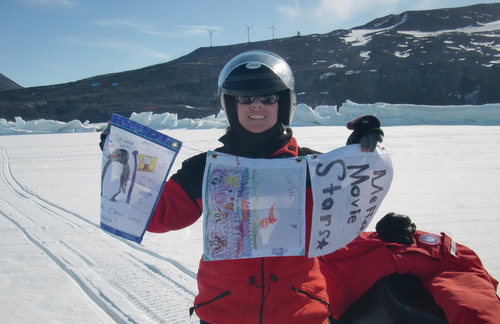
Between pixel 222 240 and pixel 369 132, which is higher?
pixel 369 132

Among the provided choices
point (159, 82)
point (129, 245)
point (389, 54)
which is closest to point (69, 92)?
point (159, 82)

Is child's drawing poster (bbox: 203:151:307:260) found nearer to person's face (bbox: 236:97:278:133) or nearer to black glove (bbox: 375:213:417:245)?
person's face (bbox: 236:97:278:133)

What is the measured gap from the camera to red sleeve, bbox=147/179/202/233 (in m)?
1.64

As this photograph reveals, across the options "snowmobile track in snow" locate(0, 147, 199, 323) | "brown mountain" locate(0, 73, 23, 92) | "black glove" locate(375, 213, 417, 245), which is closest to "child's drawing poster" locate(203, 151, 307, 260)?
"black glove" locate(375, 213, 417, 245)

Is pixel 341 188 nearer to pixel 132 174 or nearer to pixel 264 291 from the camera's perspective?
pixel 264 291

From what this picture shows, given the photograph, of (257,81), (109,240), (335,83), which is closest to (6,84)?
(335,83)

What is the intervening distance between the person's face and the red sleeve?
0.38 metres

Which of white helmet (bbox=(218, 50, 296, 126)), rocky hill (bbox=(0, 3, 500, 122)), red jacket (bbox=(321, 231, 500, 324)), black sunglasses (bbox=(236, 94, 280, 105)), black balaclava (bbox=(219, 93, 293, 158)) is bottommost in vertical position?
red jacket (bbox=(321, 231, 500, 324))

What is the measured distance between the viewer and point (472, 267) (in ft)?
5.63

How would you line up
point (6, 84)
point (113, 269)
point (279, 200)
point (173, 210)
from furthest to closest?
point (6, 84) → point (113, 269) → point (173, 210) → point (279, 200)

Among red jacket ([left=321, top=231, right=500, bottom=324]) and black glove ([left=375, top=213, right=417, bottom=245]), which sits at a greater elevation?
black glove ([left=375, top=213, right=417, bottom=245])

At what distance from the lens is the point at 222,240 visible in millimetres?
1486

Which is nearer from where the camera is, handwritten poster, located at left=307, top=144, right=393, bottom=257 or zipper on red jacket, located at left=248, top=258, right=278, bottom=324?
zipper on red jacket, located at left=248, top=258, right=278, bottom=324

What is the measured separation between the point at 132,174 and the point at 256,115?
0.58m
